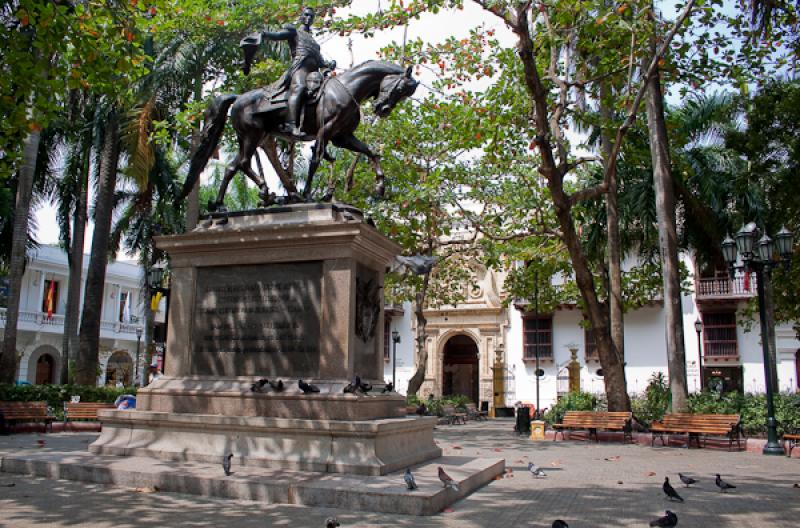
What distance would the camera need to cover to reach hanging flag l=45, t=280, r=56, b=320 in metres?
37.0

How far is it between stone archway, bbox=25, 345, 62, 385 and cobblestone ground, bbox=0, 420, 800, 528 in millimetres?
33221

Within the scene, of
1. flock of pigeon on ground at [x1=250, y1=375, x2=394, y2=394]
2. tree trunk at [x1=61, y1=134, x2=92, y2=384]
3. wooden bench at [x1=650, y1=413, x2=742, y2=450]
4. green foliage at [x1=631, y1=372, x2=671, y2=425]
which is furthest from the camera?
tree trunk at [x1=61, y1=134, x2=92, y2=384]

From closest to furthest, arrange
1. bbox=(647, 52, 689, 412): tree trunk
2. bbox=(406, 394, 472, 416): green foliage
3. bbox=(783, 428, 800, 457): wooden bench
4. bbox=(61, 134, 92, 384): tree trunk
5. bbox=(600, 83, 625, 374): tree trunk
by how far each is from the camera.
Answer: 1. bbox=(783, 428, 800, 457): wooden bench
2. bbox=(647, 52, 689, 412): tree trunk
3. bbox=(600, 83, 625, 374): tree trunk
4. bbox=(61, 134, 92, 384): tree trunk
5. bbox=(406, 394, 472, 416): green foliage

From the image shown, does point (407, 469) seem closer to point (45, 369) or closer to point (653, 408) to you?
point (653, 408)

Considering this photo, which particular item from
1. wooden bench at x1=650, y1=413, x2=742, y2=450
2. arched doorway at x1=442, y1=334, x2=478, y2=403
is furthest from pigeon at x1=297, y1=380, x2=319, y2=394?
arched doorway at x1=442, y1=334, x2=478, y2=403

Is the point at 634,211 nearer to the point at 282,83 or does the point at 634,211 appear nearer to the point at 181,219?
the point at 282,83

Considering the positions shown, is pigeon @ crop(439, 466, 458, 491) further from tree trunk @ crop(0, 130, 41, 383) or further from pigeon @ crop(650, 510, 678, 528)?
tree trunk @ crop(0, 130, 41, 383)

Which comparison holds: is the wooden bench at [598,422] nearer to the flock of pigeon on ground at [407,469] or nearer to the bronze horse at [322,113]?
the flock of pigeon on ground at [407,469]

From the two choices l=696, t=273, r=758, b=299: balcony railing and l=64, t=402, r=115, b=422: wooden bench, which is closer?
l=64, t=402, r=115, b=422: wooden bench

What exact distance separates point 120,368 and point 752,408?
38.8 metres

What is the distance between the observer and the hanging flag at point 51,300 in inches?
1455

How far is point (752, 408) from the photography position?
16.5m


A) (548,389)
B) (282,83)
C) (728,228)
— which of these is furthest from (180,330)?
(548,389)

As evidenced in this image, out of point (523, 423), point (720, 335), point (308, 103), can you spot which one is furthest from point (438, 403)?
point (308, 103)
